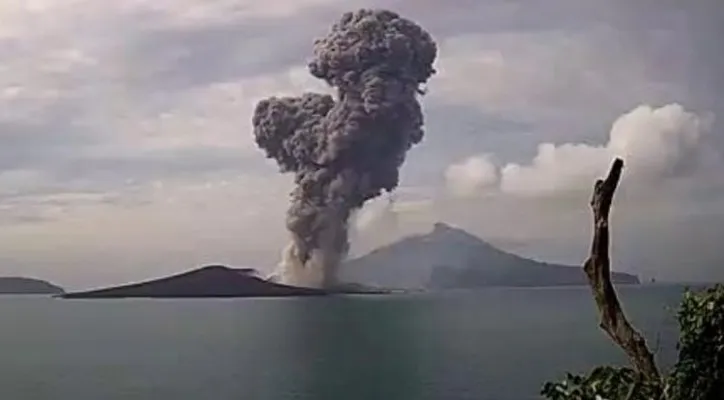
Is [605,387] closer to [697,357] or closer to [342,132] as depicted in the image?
[697,357]

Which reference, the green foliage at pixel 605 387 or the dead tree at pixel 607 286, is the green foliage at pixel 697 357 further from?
the dead tree at pixel 607 286

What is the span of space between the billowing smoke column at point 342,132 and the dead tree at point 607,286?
40.1 ft

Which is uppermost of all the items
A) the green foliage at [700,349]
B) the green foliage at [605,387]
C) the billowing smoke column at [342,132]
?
the billowing smoke column at [342,132]

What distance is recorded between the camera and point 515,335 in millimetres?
17484

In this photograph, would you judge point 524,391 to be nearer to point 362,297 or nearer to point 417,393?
point 417,393

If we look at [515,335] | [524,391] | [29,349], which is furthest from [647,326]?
[29,349]

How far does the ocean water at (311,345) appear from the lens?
1312 cm

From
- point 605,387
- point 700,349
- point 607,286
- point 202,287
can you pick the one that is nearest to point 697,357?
point 700,349

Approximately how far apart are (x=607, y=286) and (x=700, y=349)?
32 cm

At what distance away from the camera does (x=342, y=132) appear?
61.5ft

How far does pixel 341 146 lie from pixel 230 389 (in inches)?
270

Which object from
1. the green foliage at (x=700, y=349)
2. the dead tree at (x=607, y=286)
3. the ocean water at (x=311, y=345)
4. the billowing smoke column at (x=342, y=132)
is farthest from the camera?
the billowing smoke column at (x=342, y=132)

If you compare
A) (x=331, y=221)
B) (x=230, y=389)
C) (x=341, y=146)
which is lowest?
(x=230, y=389)

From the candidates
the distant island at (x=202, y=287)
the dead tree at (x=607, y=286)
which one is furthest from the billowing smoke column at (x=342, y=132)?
the dead tree at (x=607, y=286)
